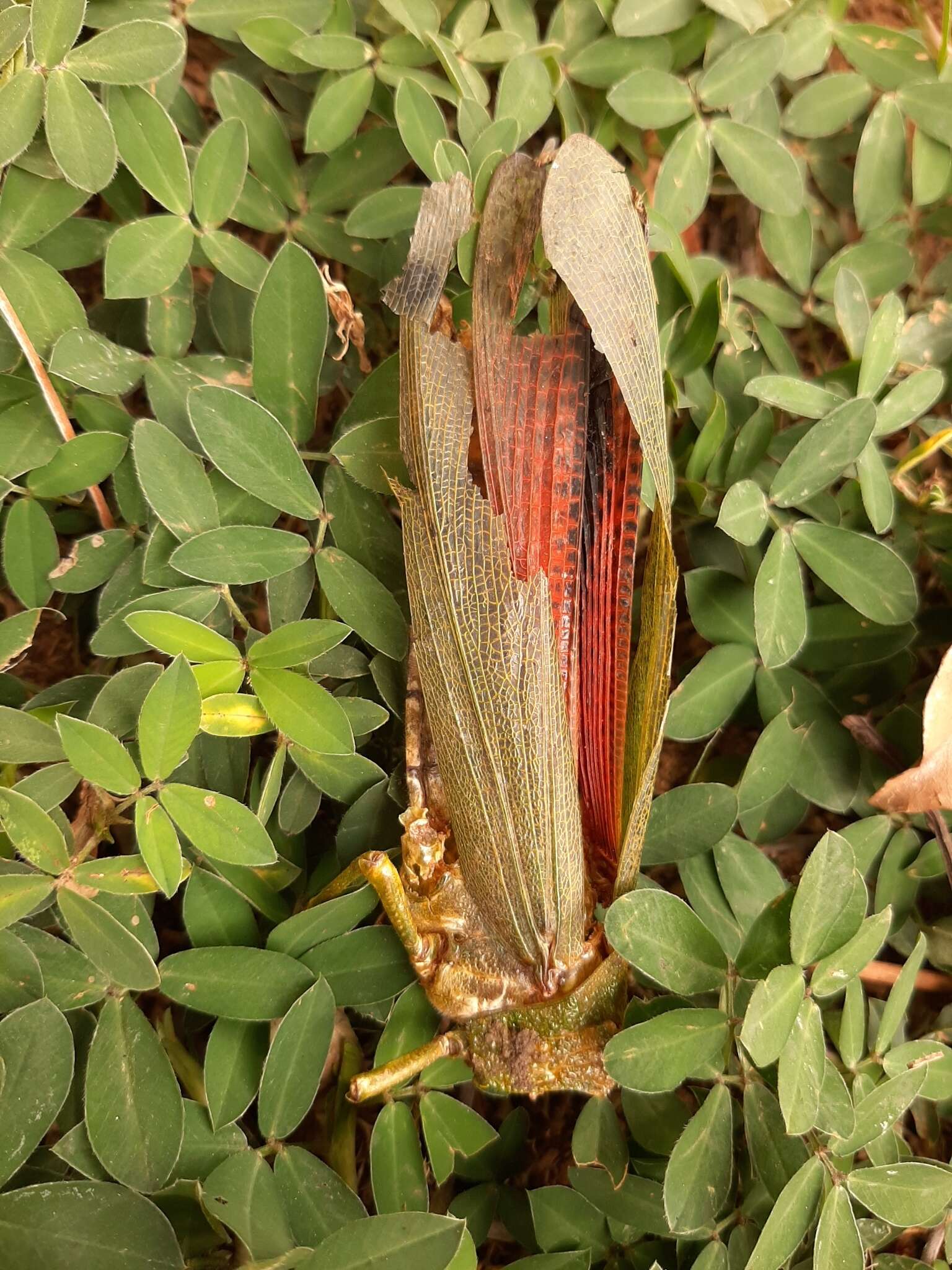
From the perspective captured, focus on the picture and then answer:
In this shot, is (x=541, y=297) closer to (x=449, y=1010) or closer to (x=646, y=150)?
(x=646, y=150)

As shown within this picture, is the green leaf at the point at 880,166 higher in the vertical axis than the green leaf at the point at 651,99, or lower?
lower

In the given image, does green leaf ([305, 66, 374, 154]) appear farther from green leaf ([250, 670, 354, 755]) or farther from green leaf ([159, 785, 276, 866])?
green leaf ([159, 785, 276, 866])

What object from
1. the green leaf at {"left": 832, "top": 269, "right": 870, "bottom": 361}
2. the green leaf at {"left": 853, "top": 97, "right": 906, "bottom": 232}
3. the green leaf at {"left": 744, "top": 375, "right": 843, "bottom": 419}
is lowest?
the green leaf at {"left": 744, "top": 375, "right": 843, "bottom": 419}

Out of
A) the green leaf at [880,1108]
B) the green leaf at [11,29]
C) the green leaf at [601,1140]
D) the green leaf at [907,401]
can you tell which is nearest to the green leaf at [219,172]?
the green leaf at [11,29]

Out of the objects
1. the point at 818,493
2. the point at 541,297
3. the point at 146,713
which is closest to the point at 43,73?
the point at 541,297

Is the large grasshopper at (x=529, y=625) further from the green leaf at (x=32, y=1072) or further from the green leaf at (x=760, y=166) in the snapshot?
the green leaf at (x=760, y=166)

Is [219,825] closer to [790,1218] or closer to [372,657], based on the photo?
[372,657]

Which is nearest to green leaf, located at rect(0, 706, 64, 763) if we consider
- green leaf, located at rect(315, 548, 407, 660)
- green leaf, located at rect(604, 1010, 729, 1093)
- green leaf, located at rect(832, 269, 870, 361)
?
green leaf, located at rect(315, 548, 407, 660)
